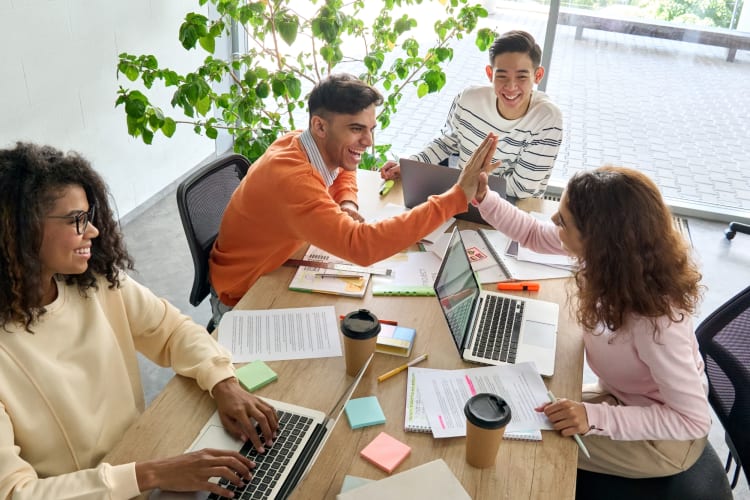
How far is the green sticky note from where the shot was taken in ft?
4.85

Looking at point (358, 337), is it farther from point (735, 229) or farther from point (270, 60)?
point (735, 229)

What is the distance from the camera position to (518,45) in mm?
2576

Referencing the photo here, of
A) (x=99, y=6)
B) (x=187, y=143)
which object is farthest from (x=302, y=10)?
(x=99, y=6)

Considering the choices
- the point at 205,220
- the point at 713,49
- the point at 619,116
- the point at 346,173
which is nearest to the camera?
the point at 205,220

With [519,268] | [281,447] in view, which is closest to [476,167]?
[519,268]

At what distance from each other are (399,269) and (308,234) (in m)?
0.30

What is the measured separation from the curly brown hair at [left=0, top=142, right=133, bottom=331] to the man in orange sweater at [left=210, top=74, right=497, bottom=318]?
625 millimetres

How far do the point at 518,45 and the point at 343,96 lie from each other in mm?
941

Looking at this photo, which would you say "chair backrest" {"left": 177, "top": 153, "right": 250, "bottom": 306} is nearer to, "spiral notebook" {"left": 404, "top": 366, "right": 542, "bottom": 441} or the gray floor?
"spiral notebook" {"left": 404, "top": 366, "right": 542, "bottom": 441}

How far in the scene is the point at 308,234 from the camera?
6.22 feet

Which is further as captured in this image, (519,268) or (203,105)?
(203,105)

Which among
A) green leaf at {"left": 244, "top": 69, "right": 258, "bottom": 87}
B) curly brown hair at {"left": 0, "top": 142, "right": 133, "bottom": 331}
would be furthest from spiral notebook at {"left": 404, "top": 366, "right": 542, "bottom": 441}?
green leaf at {"left": 244, "top": 69, "right": 258, "bottom": 87}

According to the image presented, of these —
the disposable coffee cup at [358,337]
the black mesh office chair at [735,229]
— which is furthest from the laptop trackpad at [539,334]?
the black mesh office chair at [735,229]

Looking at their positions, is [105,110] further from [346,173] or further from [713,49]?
[713,49]
